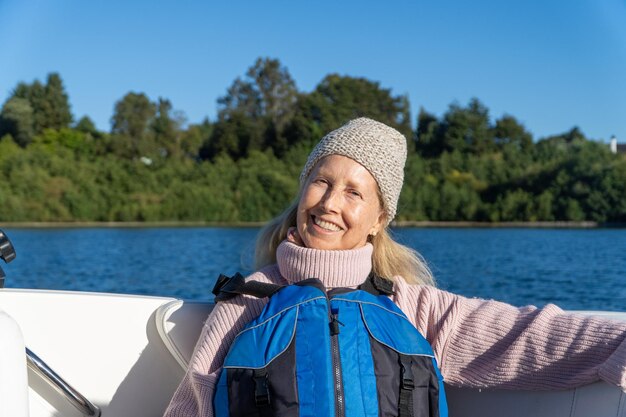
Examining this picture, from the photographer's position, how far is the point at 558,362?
1.28 m

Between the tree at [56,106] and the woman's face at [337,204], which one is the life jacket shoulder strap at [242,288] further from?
the tree at [56,106]

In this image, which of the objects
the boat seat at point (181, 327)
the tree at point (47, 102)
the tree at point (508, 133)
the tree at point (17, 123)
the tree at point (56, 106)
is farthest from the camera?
the tree at point (56, 106)

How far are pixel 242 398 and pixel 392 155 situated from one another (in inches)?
20.6

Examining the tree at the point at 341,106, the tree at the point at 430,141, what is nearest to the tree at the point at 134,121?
the tree at the point at 341,106

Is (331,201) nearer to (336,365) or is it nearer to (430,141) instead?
(336,365)

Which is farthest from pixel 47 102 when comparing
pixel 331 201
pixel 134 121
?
pixel 331 201

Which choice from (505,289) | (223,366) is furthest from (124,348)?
(505,289)

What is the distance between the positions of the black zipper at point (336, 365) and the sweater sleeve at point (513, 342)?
239mm

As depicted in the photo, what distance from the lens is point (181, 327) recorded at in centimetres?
146

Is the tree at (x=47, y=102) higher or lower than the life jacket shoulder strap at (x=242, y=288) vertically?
higher

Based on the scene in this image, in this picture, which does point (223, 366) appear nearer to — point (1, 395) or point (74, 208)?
point (1, 395)

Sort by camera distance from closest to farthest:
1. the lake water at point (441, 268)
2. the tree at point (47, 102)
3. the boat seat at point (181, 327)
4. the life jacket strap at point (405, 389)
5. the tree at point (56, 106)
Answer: the life jacket strap at point (405, 389)
the boat seat at point (181, 327)
the lake water at point (441, 268)
the tree at point (47, 102)
the tree at point (56, 106)

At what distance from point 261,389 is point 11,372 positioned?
371 millimetres

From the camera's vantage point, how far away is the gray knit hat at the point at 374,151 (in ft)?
4.40
